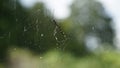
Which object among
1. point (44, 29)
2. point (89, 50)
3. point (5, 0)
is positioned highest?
point (5, 0)

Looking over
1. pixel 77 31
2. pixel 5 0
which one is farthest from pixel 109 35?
pixel 5 0

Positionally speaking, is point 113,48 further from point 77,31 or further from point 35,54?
point 35,54

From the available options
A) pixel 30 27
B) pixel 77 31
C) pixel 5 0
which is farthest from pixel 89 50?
pixel 30 27

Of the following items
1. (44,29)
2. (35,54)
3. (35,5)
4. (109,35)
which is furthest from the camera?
(109,35)

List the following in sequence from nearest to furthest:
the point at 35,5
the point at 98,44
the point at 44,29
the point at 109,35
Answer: the point at 44,29 < the point at 35,5 < the point at 98,44 < the point at 109,35

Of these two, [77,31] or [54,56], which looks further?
[77,31]

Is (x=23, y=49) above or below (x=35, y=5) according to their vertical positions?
below
